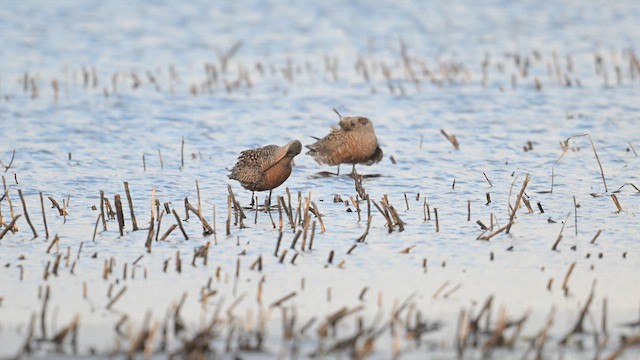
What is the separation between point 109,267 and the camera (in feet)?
24.0

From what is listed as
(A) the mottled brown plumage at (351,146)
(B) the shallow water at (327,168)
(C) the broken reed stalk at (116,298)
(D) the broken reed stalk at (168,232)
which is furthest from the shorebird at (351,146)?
(C) the broken reed stalk at (116,298)

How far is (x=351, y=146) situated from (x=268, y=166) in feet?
6.52

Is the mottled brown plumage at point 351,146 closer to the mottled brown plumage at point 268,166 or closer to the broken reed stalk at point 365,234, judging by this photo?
the mottled brown plumage at point 268,166

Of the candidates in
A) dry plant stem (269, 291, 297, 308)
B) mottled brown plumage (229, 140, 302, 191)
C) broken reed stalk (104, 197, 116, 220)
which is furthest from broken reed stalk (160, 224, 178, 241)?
dry plant stem (269, 291, 297, 308)

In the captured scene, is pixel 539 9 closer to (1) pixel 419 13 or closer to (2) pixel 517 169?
(1) pixel 419 13

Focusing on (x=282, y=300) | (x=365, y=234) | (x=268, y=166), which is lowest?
(x=282, y=300)

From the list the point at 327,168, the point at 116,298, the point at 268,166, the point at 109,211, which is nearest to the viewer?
the point at 116,298

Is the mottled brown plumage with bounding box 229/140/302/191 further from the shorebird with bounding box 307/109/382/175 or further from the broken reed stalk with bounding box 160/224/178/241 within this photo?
the shorebird with bounding box 307/109/382/175

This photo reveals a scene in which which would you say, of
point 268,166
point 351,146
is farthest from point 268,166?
point 351,146

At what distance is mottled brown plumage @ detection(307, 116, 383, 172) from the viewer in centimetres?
1142

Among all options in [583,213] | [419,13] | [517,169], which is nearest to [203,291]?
[583,213]

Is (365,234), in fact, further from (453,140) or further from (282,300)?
(453,140)

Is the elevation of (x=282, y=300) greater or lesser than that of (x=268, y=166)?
lesser

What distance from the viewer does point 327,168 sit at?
1223cm
